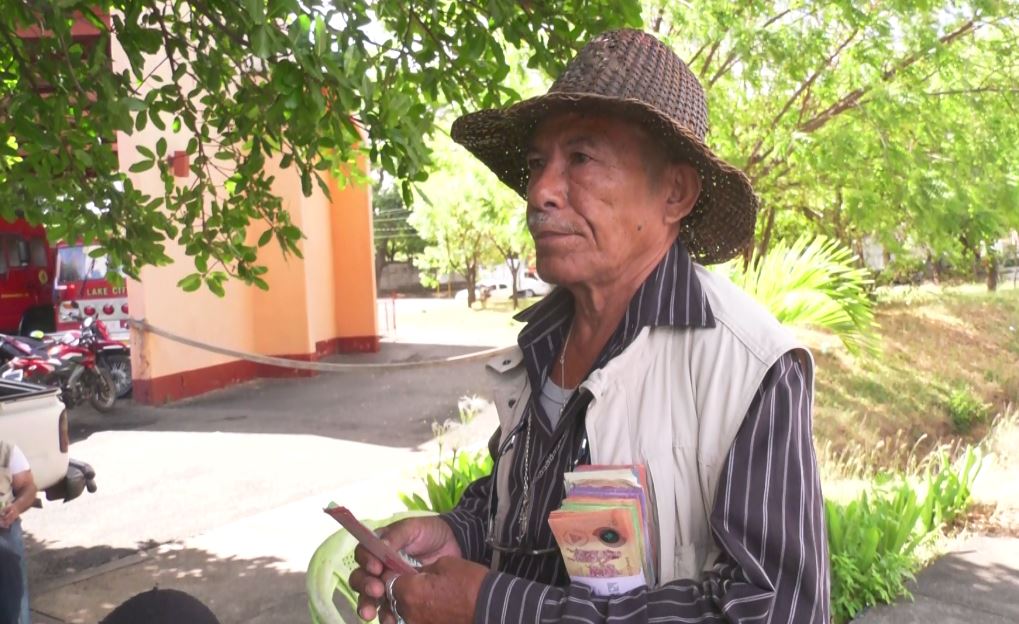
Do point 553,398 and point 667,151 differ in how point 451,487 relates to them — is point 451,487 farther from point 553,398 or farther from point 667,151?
point 667,151

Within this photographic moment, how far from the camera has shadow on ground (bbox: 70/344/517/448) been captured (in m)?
10.3

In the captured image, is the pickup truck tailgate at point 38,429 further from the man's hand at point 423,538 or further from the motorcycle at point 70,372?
the motorcycle at point 70,372

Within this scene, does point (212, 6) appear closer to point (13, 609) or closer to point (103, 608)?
point (13, 609)

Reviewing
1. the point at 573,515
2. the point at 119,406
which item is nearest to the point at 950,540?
the point at 573,515

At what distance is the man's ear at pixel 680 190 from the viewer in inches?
69.6

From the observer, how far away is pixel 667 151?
1743mm

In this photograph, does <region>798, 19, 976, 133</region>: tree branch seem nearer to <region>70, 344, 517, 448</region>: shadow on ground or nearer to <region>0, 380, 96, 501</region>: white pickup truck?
<region>70, 344, 517, 448</region>: shadow on ground

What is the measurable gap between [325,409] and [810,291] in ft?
21.5

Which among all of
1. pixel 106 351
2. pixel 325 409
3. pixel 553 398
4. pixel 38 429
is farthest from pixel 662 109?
pixel 106 351

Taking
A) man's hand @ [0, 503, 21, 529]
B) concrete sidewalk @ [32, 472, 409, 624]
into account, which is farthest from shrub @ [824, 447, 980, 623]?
man's hand @ [0, 503, 21, 529]

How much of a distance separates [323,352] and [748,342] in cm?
1537

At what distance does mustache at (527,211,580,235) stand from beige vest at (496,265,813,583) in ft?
0.81

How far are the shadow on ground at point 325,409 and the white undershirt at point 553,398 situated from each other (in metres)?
6.73

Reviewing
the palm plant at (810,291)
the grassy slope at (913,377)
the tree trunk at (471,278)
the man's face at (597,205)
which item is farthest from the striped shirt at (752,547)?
the tree trunk at (471,278)
